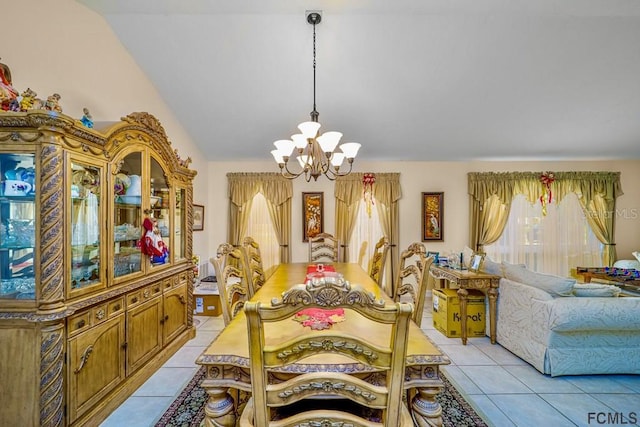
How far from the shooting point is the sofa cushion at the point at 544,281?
2467 mm

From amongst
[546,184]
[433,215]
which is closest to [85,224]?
[433,215]

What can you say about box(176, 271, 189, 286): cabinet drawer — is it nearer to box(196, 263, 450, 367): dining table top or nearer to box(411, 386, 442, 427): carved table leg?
box(196, 263, 450, 367): dining table top

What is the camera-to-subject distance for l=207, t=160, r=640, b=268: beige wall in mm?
5125

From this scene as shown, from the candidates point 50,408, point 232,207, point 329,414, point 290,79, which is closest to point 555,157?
point 290,79

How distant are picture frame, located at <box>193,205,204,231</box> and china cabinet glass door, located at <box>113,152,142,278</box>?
2.11 metres

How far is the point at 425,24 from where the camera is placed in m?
2.79

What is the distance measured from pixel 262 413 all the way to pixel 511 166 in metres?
5.84

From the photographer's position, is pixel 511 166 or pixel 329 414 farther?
pixel 511 166

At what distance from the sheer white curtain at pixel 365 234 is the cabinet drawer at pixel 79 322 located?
12.5 ft

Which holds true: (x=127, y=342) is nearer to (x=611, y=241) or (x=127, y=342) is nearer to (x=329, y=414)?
(x=329, y=414)

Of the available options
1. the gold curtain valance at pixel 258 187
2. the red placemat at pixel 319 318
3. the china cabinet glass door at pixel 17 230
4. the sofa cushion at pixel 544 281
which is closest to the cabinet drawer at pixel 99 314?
the china cabinet glass door at pixel 17 230

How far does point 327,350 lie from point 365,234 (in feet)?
14.3

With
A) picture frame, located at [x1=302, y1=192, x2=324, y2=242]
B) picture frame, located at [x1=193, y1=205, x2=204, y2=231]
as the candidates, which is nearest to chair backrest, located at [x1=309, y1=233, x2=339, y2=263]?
picture frame, located at [x1=302, y1=192, x2=324, y2=242]

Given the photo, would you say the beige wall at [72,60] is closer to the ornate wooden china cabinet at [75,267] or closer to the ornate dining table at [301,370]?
the ornate wooden china cabinet at [75,267]
